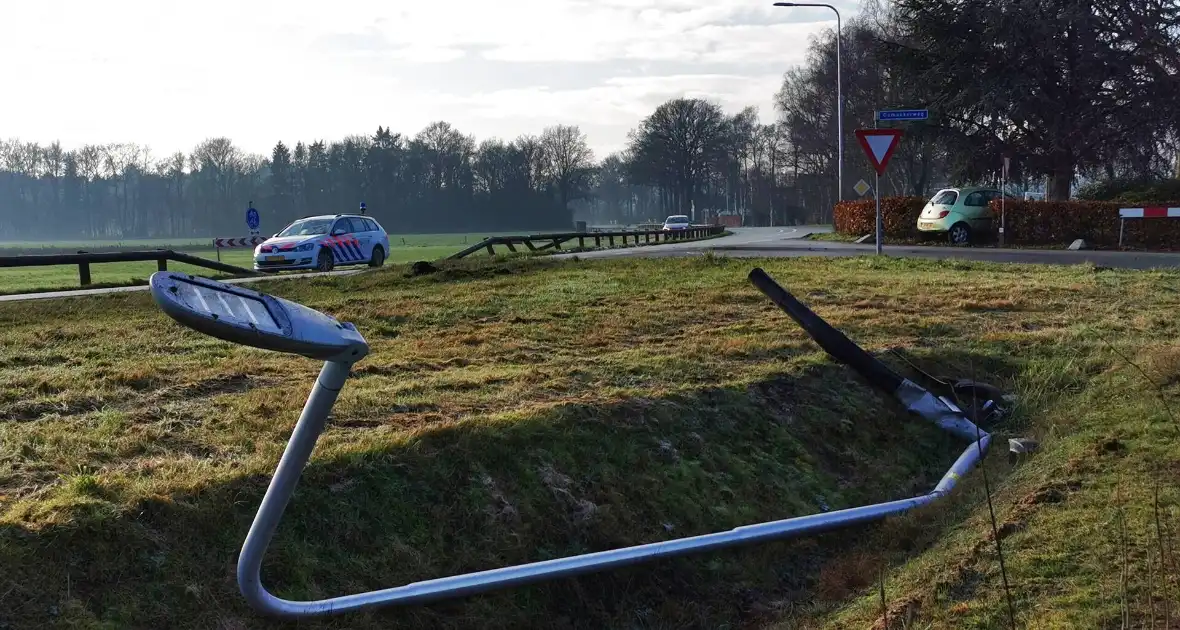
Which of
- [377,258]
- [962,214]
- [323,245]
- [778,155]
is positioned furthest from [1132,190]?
[778,155]

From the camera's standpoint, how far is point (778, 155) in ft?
300

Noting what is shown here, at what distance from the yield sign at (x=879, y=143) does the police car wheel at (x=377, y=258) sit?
467 inches

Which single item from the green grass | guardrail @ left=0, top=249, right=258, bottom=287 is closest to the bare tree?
the green grass

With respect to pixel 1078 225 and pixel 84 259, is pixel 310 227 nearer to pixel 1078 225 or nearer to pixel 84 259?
pixel 84 259

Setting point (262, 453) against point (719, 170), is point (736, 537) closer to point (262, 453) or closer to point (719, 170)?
point (262, 453)

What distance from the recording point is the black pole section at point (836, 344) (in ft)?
24.9

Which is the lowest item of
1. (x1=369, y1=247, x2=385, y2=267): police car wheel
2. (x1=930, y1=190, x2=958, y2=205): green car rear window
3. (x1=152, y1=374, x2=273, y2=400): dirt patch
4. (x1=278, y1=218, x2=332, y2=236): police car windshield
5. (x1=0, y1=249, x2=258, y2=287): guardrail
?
(x1=152, y1=374, x2=273, y2=400): dirt patch

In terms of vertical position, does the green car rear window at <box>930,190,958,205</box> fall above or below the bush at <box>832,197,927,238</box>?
above

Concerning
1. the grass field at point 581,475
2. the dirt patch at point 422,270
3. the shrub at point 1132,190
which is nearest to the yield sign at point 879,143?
the dirt patch at point 422,270

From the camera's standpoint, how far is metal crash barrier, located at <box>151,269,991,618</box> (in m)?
2.39

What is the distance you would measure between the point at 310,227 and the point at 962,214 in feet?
53.6

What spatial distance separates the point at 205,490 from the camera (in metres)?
4.46

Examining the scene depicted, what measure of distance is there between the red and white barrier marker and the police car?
57.5 feet

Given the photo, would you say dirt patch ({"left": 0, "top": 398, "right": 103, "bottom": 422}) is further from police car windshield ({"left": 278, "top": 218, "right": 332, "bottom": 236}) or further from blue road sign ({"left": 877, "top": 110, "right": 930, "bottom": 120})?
Result: blue road sign ({"left": 877, "top": 110, "right": 930, "bottom": 120})
